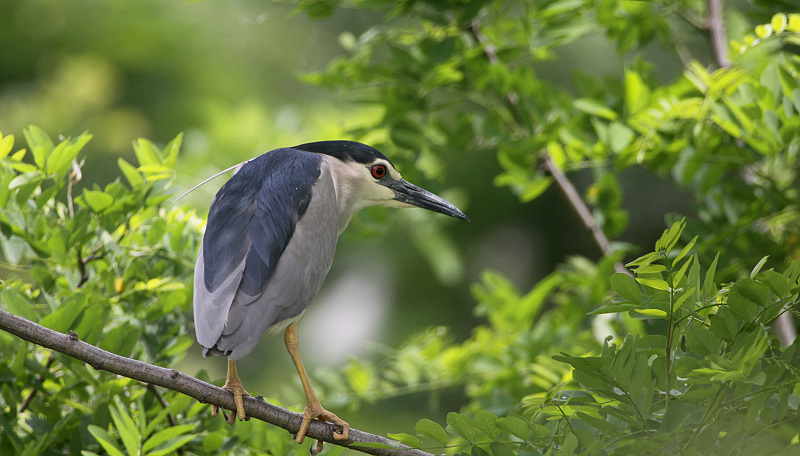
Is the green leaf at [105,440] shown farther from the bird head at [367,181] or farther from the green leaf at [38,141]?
the bird head at [367,181]

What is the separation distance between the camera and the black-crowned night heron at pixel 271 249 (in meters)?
1.46

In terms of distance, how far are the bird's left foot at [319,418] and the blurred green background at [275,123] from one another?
163 cm

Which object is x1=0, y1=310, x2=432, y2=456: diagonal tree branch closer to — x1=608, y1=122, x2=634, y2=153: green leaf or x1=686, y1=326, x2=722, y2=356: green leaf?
x1=686, y1=326, x2=722, y2=356: green leaf

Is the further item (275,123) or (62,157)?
(275,123)

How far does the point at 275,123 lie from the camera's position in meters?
3.32

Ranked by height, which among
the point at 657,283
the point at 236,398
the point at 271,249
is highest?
the point at 657,283

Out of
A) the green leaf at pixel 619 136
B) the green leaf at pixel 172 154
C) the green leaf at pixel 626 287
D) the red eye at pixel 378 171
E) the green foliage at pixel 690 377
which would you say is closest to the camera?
the green foliage at pixel 690 377

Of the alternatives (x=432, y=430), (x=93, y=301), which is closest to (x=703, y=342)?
(x=432, y=430)

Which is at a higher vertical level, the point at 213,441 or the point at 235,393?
the point at 235,393

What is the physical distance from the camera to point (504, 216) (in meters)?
4.47

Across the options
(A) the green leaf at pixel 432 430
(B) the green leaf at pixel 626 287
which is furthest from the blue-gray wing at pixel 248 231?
(B) the green leaf at pixel 626 287

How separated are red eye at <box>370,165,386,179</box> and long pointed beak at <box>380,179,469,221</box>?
0.03 metres

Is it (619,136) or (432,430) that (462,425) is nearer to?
(432,430)

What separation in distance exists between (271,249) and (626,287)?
0.80 metres
